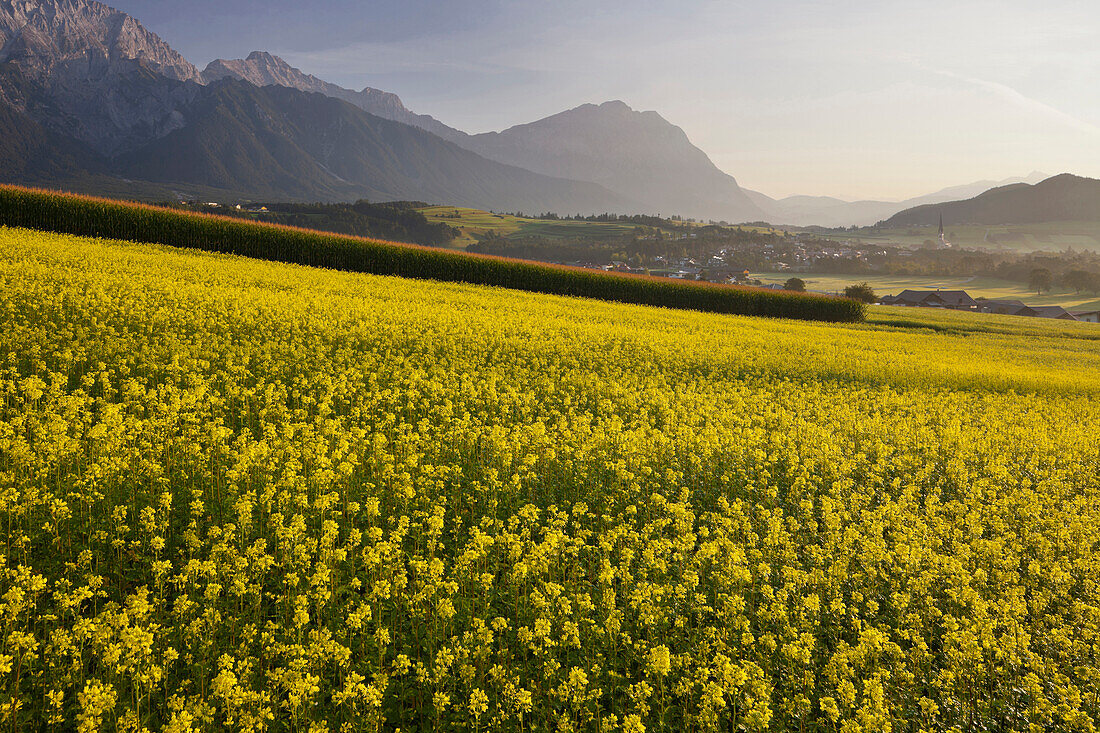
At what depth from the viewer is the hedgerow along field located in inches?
1268

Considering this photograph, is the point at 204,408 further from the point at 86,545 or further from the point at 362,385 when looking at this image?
the point at 86,545

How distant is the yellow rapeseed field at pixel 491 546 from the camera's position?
15.9 ft

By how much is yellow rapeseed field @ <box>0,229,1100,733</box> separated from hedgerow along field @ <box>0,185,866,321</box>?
21658 millimetres

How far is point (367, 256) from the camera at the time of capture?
39.8m

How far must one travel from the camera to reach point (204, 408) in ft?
32.5

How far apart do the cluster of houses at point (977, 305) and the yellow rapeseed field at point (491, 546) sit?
118179mm

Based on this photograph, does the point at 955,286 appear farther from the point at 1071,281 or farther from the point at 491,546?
the point at 491,546

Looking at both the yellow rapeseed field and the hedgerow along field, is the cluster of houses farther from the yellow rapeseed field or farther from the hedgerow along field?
the yellow rapeseed field

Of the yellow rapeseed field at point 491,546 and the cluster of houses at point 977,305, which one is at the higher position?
the cluster of houses at point 977,305

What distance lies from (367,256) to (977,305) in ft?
410

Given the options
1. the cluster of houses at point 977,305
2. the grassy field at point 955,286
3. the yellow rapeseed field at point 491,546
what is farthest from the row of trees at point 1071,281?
the yellow rapeseed field at point 491,546

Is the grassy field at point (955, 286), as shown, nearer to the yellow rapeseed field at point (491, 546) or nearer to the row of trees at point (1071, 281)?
the row of trees at point (1071, 281)

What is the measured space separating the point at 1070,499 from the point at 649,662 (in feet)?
36.0

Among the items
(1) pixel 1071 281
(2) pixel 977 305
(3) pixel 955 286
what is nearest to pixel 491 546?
(2) pixel 977 305
